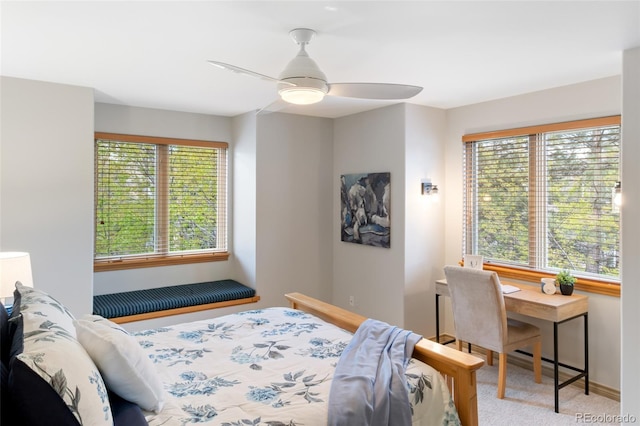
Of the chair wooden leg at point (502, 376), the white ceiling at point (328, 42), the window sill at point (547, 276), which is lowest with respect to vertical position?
the chair wooden leg at point (502, 376)

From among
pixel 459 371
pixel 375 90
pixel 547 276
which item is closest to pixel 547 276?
pixel 547 276

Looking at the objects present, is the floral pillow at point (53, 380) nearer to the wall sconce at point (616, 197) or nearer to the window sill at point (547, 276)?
the wall sconce at point (616, 197)

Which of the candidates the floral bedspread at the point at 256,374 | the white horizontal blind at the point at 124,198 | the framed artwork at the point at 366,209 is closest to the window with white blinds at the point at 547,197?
the framed artwork at the point at 366,209

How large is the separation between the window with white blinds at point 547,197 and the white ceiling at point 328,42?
19.6 inches

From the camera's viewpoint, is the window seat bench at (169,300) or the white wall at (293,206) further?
the white wall at (293,206)

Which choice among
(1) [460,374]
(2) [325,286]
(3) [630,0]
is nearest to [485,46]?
(3) [630,0]

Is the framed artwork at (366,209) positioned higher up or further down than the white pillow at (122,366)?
higher up

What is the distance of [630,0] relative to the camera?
6.27ft

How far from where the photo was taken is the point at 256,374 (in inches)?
77.3

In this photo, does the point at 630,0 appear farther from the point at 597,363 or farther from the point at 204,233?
the point at 204,233

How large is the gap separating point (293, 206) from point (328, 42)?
2.47 m

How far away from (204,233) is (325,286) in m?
1.54

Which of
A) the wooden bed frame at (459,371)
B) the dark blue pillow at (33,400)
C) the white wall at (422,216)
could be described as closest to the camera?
the dark blue pillow at (33,400)

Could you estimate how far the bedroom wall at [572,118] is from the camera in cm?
316
